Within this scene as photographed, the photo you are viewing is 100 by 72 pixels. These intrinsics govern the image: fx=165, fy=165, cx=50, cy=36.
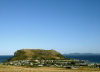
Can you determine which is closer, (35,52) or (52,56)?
(52,56)

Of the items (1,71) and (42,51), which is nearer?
(1,71)

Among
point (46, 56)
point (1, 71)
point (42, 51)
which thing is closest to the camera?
point (1, 71)

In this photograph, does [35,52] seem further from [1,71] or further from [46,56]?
[1,71]

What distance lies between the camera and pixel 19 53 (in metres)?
92.9

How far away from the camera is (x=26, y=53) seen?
8856cm

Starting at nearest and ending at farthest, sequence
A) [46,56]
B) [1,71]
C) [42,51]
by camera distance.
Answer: [1,71] < [46,56] < [42,51]

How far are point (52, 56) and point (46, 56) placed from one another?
3.16 meters

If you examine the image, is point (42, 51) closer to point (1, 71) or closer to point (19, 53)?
point (19, 53)

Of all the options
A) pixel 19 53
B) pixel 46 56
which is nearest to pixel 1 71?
pixel 46 56

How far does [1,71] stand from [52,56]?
48963 millimetres

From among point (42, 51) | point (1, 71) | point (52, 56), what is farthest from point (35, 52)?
point (1, 71)

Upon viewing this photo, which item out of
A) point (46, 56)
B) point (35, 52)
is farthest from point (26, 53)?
point (46, 56)

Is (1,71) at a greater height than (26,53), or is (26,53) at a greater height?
(26,53)

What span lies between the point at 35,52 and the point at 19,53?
9.41 metres
